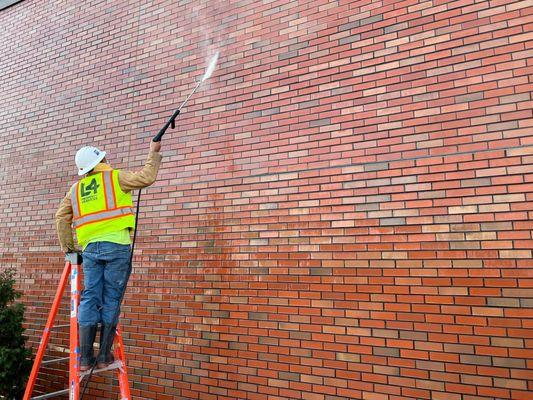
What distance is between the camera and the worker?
3314mm

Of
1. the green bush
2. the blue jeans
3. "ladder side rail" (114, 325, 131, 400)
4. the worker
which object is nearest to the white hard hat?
the worker

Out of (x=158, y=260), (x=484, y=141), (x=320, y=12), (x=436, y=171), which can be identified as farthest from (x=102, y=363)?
(x=320, y=12)

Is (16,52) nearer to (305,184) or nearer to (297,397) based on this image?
(305,184)

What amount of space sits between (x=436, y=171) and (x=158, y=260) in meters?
2.98

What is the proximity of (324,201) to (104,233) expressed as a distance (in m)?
1.90

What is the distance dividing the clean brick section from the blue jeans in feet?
3.40

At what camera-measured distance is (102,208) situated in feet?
11.3

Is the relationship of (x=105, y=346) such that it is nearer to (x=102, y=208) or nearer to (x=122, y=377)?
(x=122, y=377)

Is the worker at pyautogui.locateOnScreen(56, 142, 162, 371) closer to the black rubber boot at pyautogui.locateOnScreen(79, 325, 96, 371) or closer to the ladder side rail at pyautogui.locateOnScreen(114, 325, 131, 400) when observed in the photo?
the black rubber boot at pyautogui.locateOnScreen(79, 325, 96, 371)

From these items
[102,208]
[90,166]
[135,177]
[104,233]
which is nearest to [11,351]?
[104,233]

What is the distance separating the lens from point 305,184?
3904 mm

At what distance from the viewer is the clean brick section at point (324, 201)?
3.14 m

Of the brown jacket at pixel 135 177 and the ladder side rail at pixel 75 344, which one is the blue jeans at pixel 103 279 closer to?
the ladder side rail at pixel 75 344

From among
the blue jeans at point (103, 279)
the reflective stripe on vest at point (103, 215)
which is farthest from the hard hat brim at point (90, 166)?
the blue jeans at point (103, 279)
